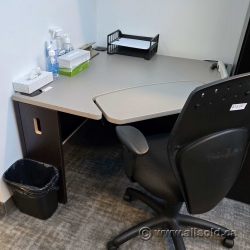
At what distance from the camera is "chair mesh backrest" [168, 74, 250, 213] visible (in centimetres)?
87

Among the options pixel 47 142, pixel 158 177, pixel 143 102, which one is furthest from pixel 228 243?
pixel 47 142

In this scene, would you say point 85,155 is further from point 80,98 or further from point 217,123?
A: point 217,123

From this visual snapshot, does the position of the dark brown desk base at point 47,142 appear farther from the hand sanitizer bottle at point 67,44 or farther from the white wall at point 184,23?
Result: the white wall at point 184,23

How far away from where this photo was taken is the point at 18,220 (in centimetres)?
160

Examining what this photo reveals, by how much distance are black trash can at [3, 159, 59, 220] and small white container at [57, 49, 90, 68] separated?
Result: 62 centimetres

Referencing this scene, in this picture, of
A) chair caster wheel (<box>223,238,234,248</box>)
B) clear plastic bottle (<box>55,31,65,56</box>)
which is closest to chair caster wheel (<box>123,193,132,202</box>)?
chair caster wheel (<box>223,238,234,248</box>)

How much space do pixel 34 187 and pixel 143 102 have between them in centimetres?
76

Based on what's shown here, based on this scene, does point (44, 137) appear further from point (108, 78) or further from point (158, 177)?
point (158, 177)

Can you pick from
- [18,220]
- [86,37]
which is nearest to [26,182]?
[18,220]

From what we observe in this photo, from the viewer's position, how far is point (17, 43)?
4.55 feet

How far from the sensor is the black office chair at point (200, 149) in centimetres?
89

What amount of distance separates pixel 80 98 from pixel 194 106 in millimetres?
697

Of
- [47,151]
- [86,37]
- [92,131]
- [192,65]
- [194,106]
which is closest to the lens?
[194,106]

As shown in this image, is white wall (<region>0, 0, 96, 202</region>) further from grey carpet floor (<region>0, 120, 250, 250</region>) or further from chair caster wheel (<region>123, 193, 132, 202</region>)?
chair caster wheel (<region>123, 193, 132, 202</region>)
